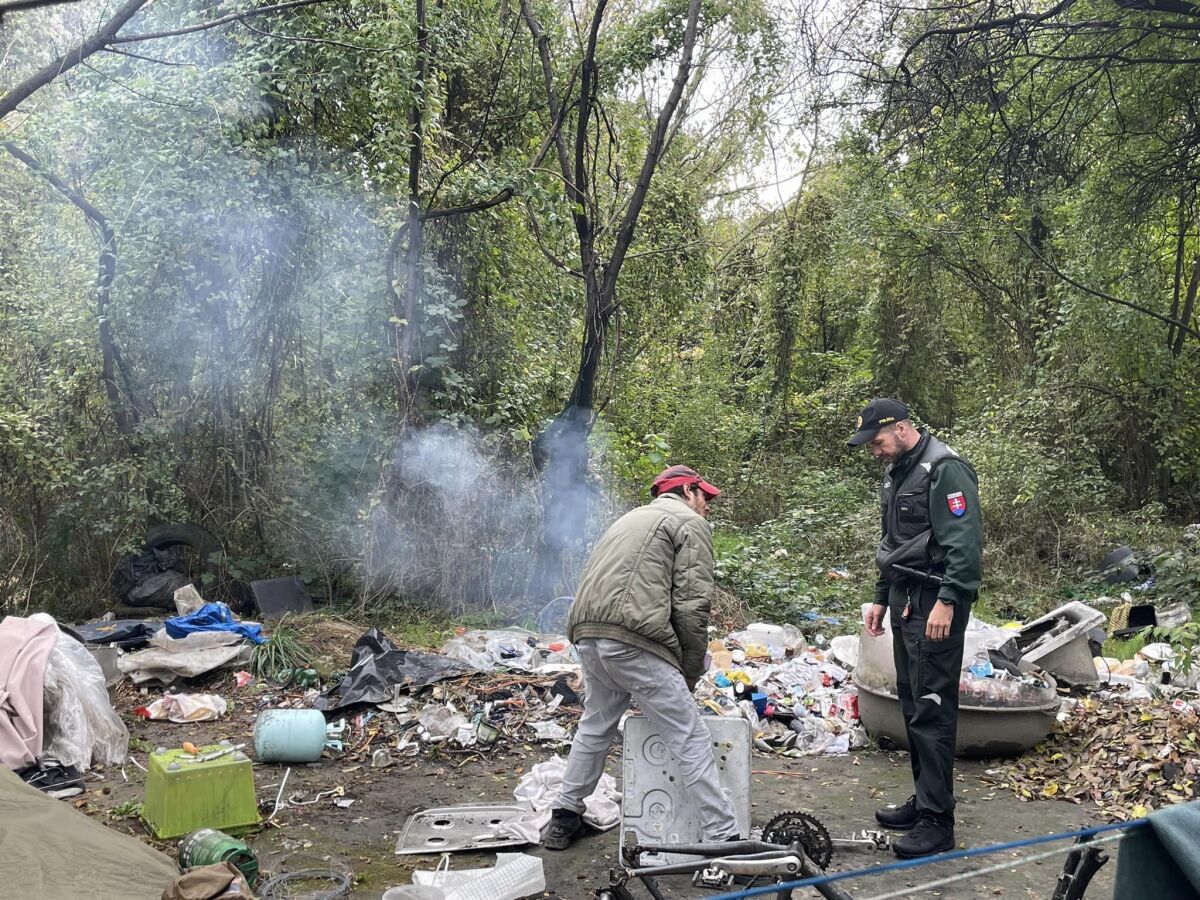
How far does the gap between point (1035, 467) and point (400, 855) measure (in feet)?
33.4

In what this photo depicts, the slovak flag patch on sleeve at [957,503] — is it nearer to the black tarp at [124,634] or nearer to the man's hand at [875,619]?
the man's hand at [875,619]

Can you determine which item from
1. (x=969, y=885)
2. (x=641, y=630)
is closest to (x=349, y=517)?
(x=641, y=630)

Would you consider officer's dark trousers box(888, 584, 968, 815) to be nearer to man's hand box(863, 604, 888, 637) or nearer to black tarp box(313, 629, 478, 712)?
man's hand box(863, 604, 888, 637)

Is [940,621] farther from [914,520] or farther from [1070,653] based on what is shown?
[1070,653]

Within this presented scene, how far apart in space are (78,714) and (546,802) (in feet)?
9.36

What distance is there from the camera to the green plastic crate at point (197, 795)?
458cm

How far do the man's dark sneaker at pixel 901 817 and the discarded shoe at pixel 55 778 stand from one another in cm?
413

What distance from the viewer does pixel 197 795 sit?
4.62 metres

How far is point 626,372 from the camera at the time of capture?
13594 millimetres

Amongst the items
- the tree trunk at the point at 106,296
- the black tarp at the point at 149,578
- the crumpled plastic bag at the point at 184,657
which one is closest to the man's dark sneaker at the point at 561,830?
the crumpled plastic bag at the point at 184,657

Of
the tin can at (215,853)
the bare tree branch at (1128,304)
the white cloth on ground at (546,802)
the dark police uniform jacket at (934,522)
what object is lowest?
the white cloth on ground at (546,802)

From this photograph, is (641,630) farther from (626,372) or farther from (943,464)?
(626,372)

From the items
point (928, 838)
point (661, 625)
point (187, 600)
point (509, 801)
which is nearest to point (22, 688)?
point (509, 801)

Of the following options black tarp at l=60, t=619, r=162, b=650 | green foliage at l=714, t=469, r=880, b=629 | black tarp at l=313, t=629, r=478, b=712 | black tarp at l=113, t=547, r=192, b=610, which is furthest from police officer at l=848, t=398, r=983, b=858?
black tarp at l=113, t=547, r=192, b=610
